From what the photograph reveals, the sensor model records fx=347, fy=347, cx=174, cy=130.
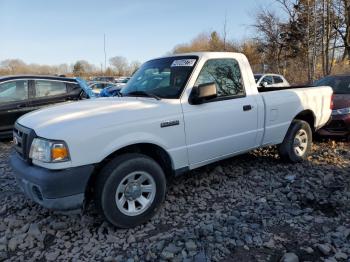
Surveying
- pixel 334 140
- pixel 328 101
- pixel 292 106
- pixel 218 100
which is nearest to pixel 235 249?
pixel 218 100

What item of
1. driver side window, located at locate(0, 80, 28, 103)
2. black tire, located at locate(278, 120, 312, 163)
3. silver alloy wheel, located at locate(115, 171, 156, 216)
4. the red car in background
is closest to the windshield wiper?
silver alloy wheel, located at locate(115, 171, 156, 216)

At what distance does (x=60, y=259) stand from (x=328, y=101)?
17.3 ft

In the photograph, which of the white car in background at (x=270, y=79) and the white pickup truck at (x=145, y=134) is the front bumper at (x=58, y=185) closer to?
the white pickup truck at (x=145, y=134)

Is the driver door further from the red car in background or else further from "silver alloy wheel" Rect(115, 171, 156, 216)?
the red car in background

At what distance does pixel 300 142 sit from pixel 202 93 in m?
2.77

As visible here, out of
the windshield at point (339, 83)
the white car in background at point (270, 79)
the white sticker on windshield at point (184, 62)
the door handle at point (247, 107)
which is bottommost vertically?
the door handle at point (247, 107)

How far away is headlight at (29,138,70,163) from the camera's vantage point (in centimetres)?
329

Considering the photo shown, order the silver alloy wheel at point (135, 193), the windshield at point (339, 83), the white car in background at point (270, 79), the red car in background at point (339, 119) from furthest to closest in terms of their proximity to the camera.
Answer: the white car in background at point (270, 79)
the windshield at point (339, 83)
the red car in background at point (339, 119)
the silver alloy wheel at point (135, 193)

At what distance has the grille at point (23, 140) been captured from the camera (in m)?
3.54

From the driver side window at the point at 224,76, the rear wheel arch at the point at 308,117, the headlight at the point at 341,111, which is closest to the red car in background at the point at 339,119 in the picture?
the headlight at the point at 341,111

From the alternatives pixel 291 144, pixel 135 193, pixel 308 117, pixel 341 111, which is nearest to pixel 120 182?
pixel 135 193

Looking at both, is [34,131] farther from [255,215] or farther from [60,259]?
[255,215]

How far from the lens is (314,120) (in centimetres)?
616

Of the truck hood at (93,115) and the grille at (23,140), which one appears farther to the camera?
the grille at (23,140)
